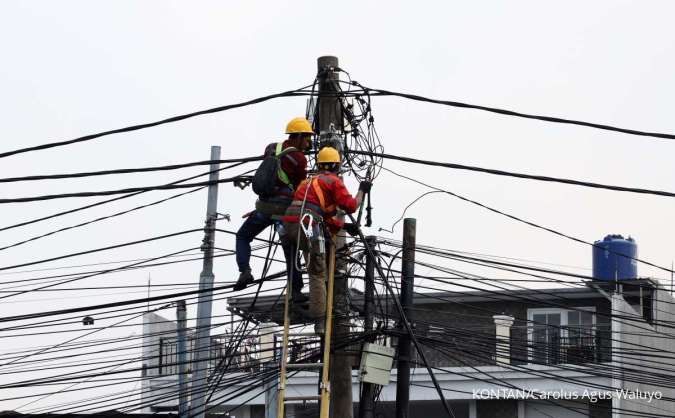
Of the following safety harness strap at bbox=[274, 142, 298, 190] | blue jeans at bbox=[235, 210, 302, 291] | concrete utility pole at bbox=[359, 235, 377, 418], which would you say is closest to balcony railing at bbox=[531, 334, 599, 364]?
concrete utility pole at bbox=[359, 235, 377, 418]

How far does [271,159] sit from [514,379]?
1617 cm

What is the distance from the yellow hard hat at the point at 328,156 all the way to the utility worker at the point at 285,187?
37 cm

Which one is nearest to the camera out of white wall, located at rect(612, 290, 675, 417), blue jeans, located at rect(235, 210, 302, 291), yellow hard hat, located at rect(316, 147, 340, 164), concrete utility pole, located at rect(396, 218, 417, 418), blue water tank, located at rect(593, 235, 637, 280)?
yellow hard hat, located at rect(316, 147, 340, 164)

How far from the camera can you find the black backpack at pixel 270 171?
45.2ft

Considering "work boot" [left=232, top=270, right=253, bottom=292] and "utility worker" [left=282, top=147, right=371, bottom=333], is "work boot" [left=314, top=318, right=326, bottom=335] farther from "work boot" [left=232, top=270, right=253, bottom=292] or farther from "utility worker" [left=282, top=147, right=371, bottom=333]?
"work boot" [left=232, top=270, right=253, bottom=292]

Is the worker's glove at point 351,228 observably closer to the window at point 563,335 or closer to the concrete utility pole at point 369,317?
the concrete utility pole at point 369,317

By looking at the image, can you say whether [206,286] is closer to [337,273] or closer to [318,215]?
[337,273]

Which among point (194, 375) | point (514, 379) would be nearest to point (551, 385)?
point (514, 379)

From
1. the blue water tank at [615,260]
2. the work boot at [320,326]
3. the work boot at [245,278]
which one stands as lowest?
the work boot at [320,326]

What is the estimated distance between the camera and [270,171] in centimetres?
1380

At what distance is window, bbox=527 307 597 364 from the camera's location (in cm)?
2838

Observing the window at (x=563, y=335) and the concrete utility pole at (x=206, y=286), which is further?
the window at (x=563, y=335)

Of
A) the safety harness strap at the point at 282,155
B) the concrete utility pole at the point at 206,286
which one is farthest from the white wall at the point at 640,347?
the safety harness strap at the point at 282,155

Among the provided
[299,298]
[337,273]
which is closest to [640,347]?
[337,273]
